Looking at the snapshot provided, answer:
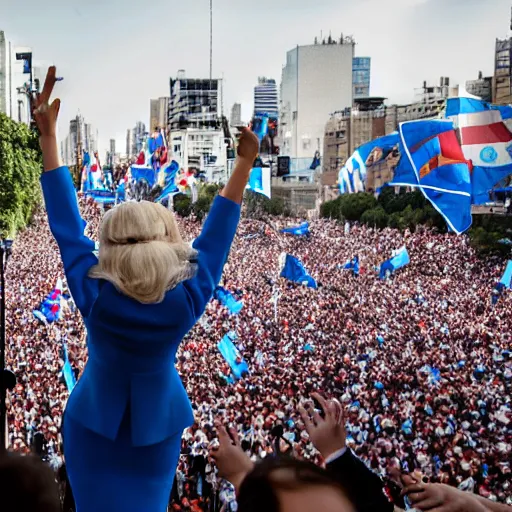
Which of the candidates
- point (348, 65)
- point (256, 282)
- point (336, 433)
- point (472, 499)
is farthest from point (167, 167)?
point (472, 499)

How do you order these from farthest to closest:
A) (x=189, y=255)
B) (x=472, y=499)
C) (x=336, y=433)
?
(x=189, y=255), (x=336, y=433), (x=472, y=499)

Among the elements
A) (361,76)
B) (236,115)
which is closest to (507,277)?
(361,76)

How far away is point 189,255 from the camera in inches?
44.9

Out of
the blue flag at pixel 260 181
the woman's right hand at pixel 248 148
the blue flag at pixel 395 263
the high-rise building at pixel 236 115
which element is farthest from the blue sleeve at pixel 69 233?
the blue flag at pixel 395 263

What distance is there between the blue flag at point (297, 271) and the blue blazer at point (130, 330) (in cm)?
250

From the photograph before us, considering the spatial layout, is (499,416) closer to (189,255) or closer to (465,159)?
(465,159)

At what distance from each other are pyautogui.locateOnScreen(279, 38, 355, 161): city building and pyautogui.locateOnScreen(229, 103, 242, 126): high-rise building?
9.3 inches

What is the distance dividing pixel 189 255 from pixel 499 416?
8.91 ft

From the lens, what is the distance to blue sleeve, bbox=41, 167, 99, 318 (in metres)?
1.15

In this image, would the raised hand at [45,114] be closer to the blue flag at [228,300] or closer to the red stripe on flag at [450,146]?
the red stripe on flag at [450,146]

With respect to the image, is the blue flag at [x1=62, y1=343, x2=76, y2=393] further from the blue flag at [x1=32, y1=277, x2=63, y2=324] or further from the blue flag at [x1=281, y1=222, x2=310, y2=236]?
the blue flag at [x1=281, y1=222, x2=310, y2=236]

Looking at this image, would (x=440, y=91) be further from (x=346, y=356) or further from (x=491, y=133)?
(x=346, y=356)

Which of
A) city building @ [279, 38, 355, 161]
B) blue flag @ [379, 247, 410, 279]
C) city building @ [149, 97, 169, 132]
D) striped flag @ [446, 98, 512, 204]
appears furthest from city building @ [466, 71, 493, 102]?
city building @ [149, 97, 169, 132]

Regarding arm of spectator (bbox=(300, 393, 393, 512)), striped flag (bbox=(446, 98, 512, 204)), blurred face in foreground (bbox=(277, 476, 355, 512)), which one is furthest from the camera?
striped flag (bbox=(446, 98, 512, 204))
